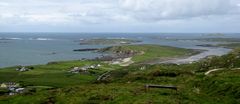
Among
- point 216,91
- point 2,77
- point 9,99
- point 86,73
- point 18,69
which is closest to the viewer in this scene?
point 216,91

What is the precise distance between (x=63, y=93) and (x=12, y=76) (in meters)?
69.4

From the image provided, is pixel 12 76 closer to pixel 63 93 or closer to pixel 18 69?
pixel 18 69

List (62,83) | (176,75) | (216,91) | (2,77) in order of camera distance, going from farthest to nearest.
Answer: (2,77)
(62,83)
(176,75)
(216,91)

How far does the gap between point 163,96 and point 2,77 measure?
255 ft

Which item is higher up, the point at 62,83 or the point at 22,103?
the point at 22,103

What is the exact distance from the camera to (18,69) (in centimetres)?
11875

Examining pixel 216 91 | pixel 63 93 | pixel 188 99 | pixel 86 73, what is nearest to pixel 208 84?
pixel 216 91

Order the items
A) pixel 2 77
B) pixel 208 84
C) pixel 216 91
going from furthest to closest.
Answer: pixel 2 77, pixel 208 84, pixel 216 91

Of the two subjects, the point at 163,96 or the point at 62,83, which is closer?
the point at 163,96

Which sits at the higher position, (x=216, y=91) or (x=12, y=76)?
(x=216, y=91)

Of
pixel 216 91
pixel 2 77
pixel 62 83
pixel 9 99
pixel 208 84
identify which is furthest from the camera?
pixel 2 77

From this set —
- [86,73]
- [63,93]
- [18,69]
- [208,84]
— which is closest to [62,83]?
[86,73]

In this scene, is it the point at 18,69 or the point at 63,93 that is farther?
the point at 18,69

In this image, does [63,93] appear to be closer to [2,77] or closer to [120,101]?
[120,101]
